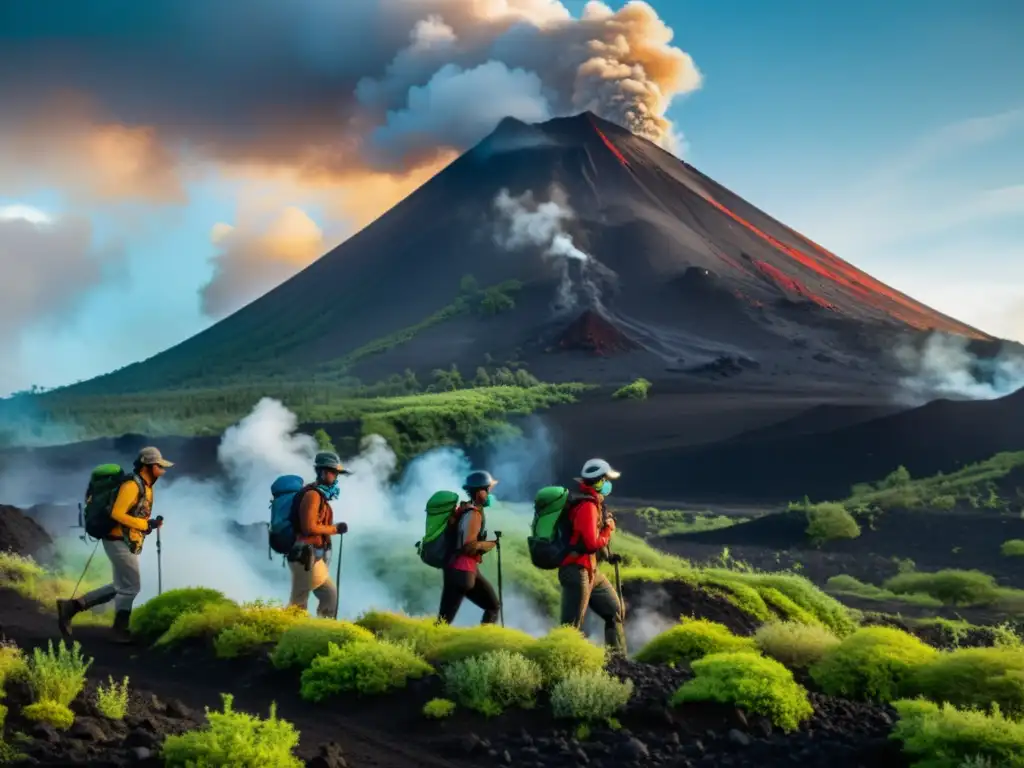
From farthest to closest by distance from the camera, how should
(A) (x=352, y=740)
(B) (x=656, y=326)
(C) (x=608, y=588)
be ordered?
(B) (x=656, y=326), (C) (x=608, y=588), (A) (x=352, y=740)

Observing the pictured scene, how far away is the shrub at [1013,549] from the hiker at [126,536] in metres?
21.4

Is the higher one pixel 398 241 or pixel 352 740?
pixel 398 241

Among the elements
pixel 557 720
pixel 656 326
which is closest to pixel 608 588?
pixel 557 720

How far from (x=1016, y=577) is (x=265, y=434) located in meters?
24.5

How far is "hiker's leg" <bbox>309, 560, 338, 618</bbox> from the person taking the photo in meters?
9.05

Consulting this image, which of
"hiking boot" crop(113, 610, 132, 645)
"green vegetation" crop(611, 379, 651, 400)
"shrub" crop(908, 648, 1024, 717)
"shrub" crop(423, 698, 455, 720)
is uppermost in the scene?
"green vegetation" crop(611, 379, 651, 400)

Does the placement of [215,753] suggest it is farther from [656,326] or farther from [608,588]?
[656,326]

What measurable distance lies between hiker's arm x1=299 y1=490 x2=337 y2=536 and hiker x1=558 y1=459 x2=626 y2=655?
2.03m

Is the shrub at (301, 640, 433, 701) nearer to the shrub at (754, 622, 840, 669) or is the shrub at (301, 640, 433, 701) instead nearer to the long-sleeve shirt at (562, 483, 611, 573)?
the long-sleeve shirt at (562, 483, 611, 573)

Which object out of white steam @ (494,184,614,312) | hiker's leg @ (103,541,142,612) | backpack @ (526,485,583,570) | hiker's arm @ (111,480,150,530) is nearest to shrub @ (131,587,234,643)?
hiker's leg @ (103,541,142,612)

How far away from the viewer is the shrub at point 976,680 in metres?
6.21

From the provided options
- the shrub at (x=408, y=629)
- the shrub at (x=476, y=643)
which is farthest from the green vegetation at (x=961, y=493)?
the shrub at (x=476, y=643)

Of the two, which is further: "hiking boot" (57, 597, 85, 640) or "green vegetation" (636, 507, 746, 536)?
"green vegetation" (636, 507, 746, 536)

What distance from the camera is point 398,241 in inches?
4481
